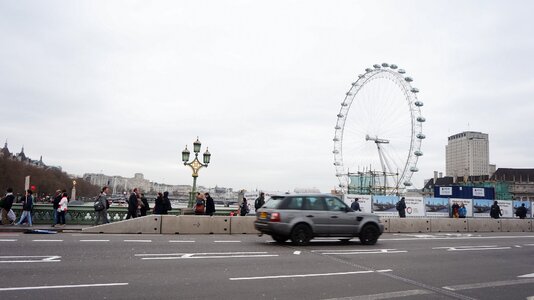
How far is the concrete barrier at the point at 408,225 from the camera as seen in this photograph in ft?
77.8

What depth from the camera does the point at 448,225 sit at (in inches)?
1008

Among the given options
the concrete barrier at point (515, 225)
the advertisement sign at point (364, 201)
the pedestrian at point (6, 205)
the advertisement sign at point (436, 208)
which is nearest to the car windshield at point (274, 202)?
the pedestrian at point (6, 205)

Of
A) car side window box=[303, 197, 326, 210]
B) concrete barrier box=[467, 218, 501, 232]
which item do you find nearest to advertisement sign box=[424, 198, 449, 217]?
concrete barrier box=[467, 218, 501, 232]

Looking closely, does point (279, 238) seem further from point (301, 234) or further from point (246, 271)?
point (246, 271)

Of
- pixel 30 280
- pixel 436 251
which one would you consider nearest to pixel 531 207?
pixel 436 251

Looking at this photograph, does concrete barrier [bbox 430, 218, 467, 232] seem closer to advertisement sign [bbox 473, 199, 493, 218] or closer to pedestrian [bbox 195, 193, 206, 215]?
pedestrian [bbox 195, 193, 206, 215]

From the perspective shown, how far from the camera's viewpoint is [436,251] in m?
14.4

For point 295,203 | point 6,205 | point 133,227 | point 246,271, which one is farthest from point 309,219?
point 6,205

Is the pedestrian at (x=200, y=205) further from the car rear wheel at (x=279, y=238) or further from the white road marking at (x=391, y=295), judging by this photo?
the white road marking at (x=391, y=295)

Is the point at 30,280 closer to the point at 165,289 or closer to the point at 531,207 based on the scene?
the point at 165,289

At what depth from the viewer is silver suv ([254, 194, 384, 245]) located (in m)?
14.1

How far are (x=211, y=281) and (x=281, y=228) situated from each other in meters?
5.97

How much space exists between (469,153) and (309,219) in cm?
19017

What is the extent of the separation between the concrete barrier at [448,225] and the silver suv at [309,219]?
37.3 ft
